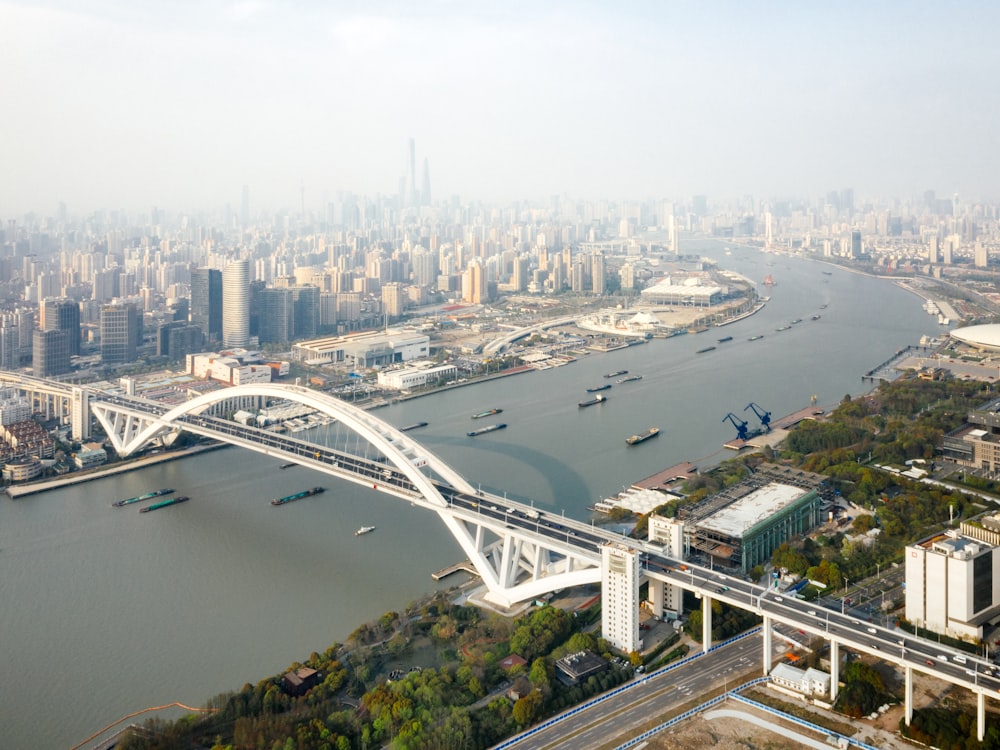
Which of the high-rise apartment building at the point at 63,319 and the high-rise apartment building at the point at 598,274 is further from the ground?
the high-rise apartment building at the point at 598,274

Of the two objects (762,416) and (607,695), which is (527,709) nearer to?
(607,695)

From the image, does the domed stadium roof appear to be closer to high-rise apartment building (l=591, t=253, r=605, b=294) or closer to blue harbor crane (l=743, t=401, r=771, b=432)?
blue harbor crane (l=743, t=401, r=771, b=432)

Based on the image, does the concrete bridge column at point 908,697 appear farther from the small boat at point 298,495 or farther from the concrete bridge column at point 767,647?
the small boat at point 298,495

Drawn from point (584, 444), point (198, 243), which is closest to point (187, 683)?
point (584, 444)

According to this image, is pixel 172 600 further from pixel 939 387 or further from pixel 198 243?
pixel 198 243

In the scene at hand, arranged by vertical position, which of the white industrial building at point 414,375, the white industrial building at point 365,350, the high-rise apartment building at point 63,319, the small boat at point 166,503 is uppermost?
the high-rise apartment building at point 63,319

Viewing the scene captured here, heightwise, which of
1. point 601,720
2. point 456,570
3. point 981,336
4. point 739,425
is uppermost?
point 981,336

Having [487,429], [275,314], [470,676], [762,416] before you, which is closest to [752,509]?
[470,676]

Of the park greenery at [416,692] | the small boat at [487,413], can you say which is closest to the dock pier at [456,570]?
the park greenery at [416,692]

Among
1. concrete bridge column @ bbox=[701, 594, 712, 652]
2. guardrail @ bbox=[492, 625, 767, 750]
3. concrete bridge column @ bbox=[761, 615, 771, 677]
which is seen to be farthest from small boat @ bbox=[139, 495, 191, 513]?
concrete bridge column @ bbox=[761, 615, 771, 677]
